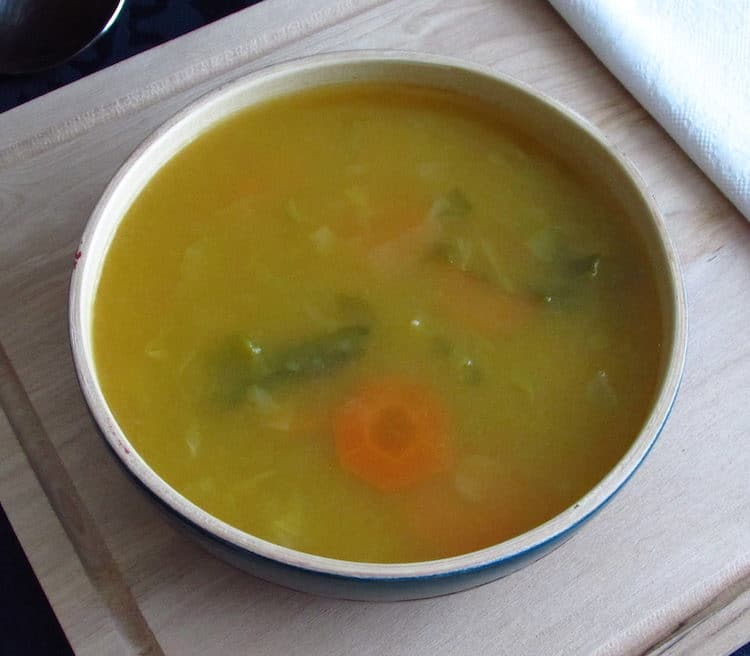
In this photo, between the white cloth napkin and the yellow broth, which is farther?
the white cloth napkin

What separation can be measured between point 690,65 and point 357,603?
2.42 ft

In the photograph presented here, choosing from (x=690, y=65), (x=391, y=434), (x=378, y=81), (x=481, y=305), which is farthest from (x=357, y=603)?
(x=690, y=65)

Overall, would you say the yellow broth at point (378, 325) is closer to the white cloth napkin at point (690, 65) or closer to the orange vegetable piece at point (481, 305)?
the orange vegetable piece at point (481, 305)

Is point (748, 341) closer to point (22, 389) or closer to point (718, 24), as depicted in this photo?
point (718, 24)

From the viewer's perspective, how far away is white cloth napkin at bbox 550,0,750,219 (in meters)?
1.03

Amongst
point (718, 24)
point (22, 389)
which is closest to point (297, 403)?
point (22, 389)

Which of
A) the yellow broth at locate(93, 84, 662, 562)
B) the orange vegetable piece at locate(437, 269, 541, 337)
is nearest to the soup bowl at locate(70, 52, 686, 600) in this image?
the yellow broth at locate(93, 84, 662, 562)

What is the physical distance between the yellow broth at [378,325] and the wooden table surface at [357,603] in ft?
0.33

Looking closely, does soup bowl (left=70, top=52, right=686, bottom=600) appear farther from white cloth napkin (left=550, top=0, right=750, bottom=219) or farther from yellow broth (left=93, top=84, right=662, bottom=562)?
white cloth napkin (left=550, top=0, right=750, bottom=219)

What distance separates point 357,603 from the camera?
803 mm

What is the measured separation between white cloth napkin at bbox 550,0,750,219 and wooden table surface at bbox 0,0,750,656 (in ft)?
0.07

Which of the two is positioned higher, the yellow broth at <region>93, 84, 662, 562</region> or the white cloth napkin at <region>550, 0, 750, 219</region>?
the white cloth napkin at <region>550, 0, 750, 219</region>

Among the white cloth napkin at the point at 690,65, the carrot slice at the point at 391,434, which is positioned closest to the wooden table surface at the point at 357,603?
the white cloth napkin at the point at 690,65

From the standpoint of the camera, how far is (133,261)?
844mm
